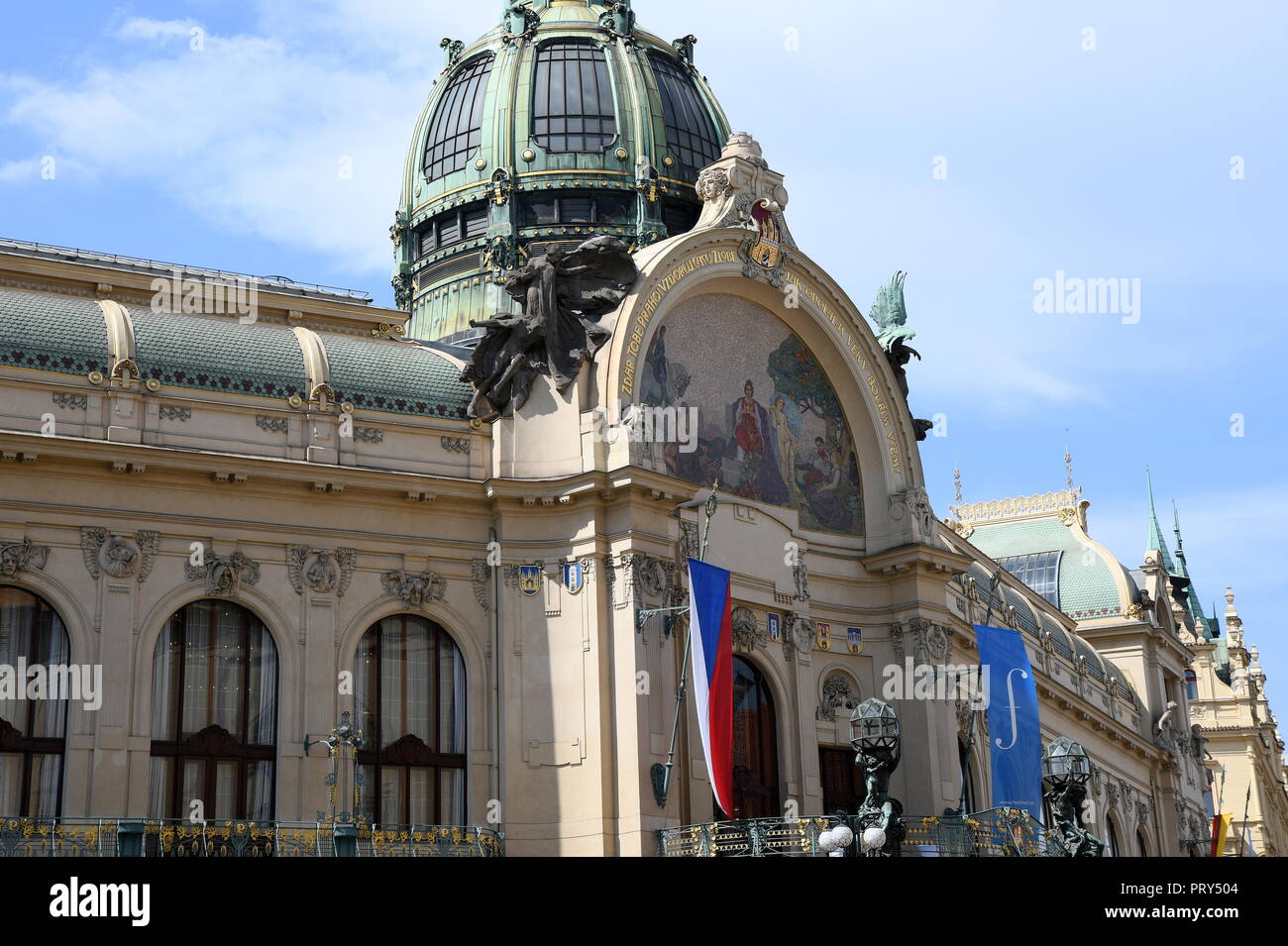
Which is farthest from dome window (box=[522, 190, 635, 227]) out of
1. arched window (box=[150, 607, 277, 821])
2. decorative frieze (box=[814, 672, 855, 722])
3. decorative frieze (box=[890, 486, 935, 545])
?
arched window (box=[150, 607, 277, 821])

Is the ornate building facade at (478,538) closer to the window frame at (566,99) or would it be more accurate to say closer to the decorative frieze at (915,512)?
the decorative frieze at (915,512)

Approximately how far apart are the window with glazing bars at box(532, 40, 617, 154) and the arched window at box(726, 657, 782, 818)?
51.8 ft

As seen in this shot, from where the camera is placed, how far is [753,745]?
39.4 meters

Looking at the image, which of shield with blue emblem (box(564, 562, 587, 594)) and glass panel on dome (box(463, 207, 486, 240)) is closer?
shield with blue emblem (box(564, 562, 587, 594))

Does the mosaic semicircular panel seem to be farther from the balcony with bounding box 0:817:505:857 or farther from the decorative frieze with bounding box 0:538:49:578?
the decorative frieze with bounding box 0:538:49:578

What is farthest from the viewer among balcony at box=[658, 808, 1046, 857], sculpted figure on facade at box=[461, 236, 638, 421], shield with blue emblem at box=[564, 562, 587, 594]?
sculpted figure on facade at box=[461, 236, 638, 421]

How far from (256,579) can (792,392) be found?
13.9 meters

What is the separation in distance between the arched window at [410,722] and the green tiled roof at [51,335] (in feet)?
24.9

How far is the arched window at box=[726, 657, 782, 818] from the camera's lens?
38.8m

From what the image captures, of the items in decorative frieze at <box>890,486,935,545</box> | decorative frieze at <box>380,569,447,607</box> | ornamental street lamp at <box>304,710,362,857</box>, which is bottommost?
ornamental street lamp at <box>304,710,362,857</box>

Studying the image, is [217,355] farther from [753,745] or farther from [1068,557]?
[1068,557]

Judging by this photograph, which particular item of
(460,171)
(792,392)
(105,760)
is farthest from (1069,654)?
(105,760)

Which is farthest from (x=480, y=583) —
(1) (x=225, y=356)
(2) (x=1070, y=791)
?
(2) (x=1070, y=791)

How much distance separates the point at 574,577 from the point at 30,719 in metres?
10.6
